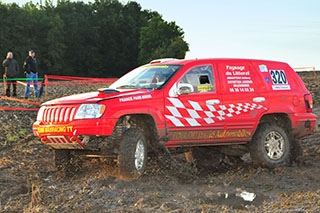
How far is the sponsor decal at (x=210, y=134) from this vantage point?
339 inches

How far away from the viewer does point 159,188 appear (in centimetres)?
790

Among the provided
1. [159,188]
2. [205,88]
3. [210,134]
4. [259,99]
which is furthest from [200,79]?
[159,188]

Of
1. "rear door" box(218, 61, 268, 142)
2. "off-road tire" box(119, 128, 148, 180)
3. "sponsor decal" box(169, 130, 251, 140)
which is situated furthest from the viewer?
"rear door" box(218, 61, 268, 142)

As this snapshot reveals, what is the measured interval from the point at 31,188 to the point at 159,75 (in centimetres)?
275

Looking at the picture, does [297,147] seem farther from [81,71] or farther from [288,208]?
[81,71]

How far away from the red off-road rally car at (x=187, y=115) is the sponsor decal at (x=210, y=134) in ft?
0.06

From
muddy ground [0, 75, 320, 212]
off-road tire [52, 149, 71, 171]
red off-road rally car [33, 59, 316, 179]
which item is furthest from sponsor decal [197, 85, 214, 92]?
off-road tire [52, 149, 71, 171]

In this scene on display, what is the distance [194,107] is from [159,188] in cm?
157

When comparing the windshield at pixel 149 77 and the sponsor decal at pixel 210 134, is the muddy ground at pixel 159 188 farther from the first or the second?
the windshield at pixel 149 77

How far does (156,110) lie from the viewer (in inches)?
325

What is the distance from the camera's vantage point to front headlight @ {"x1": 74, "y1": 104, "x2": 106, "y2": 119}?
304 inches

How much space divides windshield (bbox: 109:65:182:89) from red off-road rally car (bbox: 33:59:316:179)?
0.06 ft

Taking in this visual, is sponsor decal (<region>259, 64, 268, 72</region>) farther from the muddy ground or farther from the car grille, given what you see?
the car grille

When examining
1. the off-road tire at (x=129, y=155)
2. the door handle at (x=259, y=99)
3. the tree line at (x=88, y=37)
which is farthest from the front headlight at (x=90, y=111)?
the tree line at (x=88, y=37)
